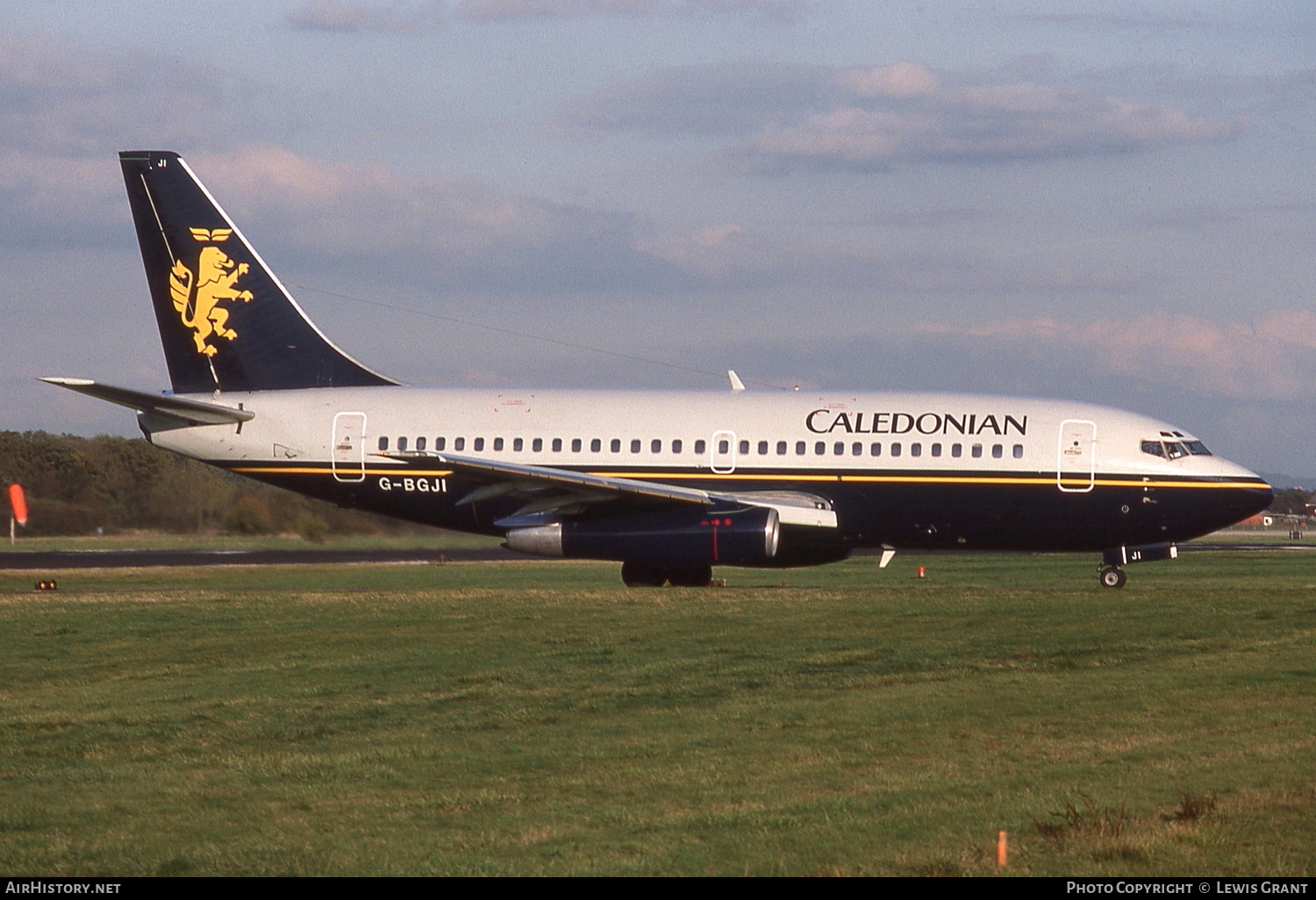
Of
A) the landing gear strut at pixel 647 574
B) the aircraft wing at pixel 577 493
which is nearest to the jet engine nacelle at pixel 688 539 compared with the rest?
the aircraft wing at pixel 577 493

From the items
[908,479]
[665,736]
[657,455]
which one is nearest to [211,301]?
[657,455]

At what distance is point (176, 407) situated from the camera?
111 feet

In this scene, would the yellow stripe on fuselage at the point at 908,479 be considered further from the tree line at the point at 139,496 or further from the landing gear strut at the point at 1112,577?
the tree line at the point at 139,496

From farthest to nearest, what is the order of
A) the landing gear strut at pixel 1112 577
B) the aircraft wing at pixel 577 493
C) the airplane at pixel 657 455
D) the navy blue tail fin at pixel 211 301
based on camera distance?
Result: 1. the navy blue tail fin at pixel 211 301
2. the landing gear strut at pixel 1112 577
3. the airplane at pixel 657 455
4. the aircraft wing at pixel 577 493

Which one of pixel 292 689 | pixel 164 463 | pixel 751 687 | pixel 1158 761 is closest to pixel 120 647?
pixel 292 689

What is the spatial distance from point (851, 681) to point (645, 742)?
4.50 m

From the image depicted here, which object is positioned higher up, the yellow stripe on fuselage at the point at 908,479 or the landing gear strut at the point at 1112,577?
the yellow stripe on fuselage at the point at 908,479

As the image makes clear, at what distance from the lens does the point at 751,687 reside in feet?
57.8

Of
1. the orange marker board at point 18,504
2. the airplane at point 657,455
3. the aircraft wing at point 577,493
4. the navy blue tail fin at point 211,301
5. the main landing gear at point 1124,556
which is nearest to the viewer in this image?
the aircraft wing at point 577,493

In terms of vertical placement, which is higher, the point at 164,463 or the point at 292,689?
the point at 164,463

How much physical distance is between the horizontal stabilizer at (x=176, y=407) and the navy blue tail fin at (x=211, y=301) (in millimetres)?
1345

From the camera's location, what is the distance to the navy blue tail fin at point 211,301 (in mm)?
35625

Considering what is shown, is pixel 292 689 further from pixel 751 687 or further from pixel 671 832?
pixel 671 832

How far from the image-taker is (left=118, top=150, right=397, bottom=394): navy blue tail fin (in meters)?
35.6
